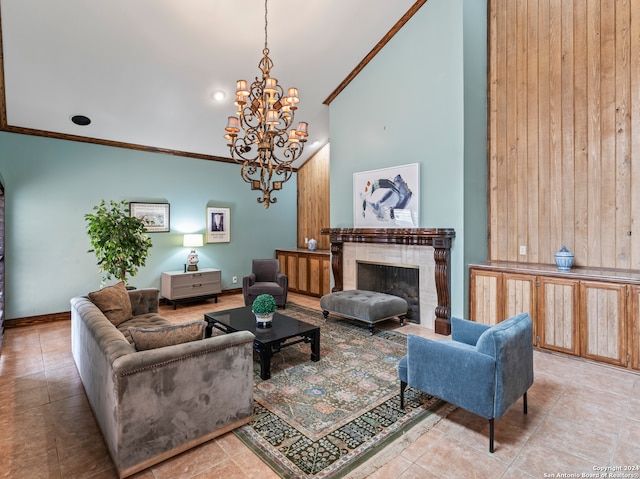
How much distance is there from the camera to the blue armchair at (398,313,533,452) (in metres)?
2.10

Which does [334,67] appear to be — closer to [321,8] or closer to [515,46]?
[321,8]

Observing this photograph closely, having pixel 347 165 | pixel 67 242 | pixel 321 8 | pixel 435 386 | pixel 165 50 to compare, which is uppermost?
pixel 321 8

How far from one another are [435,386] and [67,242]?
5624mm

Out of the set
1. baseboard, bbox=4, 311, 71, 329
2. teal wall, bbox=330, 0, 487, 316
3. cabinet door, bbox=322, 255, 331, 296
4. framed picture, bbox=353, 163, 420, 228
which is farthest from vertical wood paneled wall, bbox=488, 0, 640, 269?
baseboard, bbox=4, 311, 71, 329

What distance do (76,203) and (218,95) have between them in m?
2.80

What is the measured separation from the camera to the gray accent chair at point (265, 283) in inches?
223

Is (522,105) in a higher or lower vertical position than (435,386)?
higher

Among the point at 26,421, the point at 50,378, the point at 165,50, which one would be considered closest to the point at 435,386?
the point at 26,421

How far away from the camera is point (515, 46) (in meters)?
4.45

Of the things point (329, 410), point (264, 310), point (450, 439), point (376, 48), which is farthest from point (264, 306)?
point (376, 48)

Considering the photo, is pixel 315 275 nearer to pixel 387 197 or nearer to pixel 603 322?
pixel 387 197

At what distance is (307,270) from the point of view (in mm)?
6867

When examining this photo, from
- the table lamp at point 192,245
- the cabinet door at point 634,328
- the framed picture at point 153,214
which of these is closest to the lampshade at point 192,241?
the table lamp at point 192,245

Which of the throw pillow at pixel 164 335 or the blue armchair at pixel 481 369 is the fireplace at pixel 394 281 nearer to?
the blue armchair at pixel 481 369
